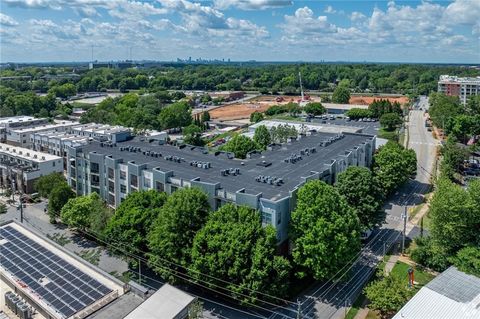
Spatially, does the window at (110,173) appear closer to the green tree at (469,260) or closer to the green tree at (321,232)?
the green tree at (321,232)

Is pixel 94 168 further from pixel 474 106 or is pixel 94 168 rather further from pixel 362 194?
pixel 474 106

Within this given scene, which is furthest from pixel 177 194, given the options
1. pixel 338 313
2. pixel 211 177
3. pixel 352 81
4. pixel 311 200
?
A: pixel 352 81

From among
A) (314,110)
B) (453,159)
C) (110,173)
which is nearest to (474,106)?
(314,110)

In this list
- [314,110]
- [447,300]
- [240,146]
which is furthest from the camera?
[314,110]

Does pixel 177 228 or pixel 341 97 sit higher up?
pixel 341 97

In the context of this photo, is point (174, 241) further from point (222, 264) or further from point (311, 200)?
point (311, 200)

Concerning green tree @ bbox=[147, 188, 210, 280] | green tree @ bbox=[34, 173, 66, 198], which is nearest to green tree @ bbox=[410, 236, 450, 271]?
green tree @ bbox=[147, 188, 210, 280]

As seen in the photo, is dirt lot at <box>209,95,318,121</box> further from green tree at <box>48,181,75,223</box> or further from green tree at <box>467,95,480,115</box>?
green tree at <box>48,181,75,223</box>

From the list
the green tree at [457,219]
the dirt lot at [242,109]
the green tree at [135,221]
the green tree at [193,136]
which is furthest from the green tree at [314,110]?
the green tree at [135,221]
